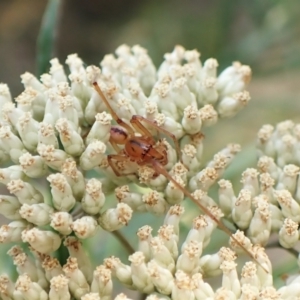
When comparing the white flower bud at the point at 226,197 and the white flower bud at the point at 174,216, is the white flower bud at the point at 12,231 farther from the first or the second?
the white flower bud at the point at 226,197

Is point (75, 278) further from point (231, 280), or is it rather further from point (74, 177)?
point (231, 280)

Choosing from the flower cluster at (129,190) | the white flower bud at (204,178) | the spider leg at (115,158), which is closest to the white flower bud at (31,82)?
the flower cluster at (129,190)

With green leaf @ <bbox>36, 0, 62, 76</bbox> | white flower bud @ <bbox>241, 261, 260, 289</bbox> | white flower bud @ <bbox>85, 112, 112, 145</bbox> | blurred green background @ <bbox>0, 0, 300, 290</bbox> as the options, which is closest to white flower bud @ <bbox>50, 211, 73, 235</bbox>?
white flower bud @ <bbox>85, 112, 112, 145</bbox>

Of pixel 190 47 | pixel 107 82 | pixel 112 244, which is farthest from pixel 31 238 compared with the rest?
pixel 190 47

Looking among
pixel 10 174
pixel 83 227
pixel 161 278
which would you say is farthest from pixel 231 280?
pixel 10 174

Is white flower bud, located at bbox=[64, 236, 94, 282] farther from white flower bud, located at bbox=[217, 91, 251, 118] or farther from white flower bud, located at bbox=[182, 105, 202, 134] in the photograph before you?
white flower bud, located at bbox=[217, 91, 251, 118]
